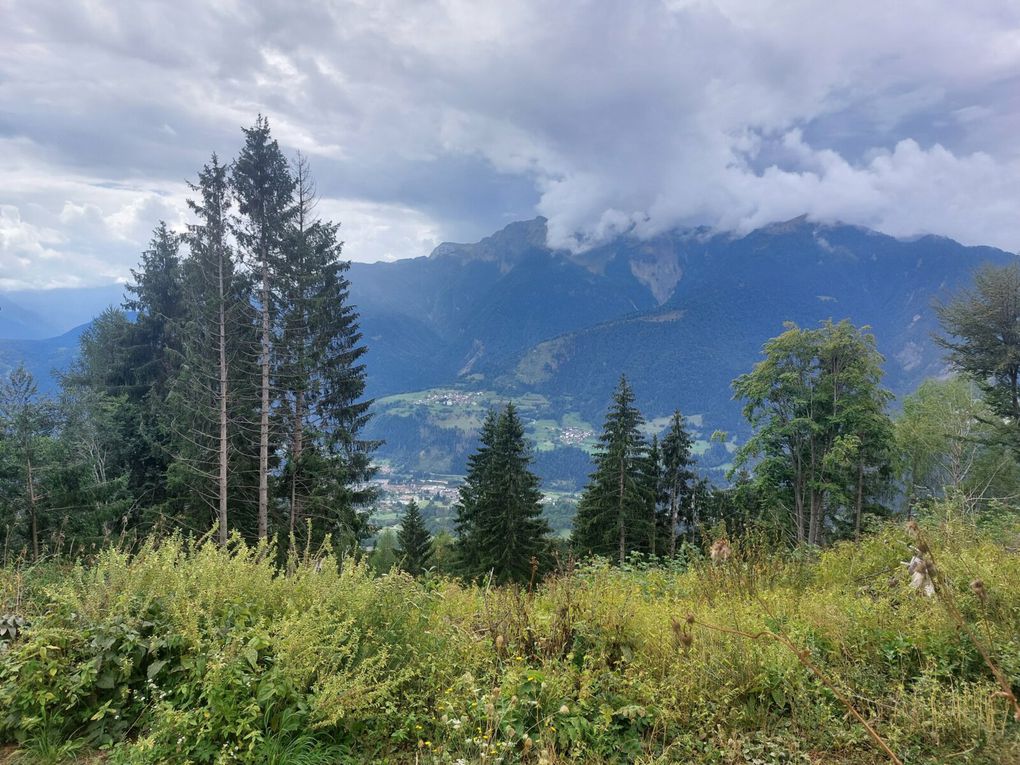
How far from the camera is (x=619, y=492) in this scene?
24.7 meters

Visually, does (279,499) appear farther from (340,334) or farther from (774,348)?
(774,348)

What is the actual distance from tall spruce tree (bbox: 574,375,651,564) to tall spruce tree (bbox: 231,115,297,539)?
49.6ft

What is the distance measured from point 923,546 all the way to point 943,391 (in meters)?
35.2

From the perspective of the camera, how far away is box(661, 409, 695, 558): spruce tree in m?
27.6

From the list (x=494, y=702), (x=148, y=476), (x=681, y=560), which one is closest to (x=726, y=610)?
(x=494, y=702)

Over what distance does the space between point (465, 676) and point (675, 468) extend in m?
26.3

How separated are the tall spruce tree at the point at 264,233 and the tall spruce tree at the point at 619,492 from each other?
15.1 m

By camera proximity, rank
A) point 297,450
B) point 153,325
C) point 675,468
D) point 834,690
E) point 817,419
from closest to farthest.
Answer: point 834,690 < point 297,450 < point 817,419 < point 153,325 < point 675,468

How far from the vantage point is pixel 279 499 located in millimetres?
17281

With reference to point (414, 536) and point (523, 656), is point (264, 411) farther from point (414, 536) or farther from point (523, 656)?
point (414, 536)

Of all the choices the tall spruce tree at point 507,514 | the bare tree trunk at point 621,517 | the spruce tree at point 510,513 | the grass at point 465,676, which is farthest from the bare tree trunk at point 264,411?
the bare tree trunk at point 621,517

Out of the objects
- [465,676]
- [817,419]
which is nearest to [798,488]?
[817,419]

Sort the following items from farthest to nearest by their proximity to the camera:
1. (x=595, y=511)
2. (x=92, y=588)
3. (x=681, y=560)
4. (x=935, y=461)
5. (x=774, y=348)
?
(x=935, y=461) → (x=595, y=511) → (x=774, y=348) → (x=681, y=560) → (x=92, y=588)

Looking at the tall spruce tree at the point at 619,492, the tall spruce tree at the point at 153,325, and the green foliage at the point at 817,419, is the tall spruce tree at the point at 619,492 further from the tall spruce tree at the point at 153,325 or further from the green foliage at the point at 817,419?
the tall spruce tree at the point at 153,325
